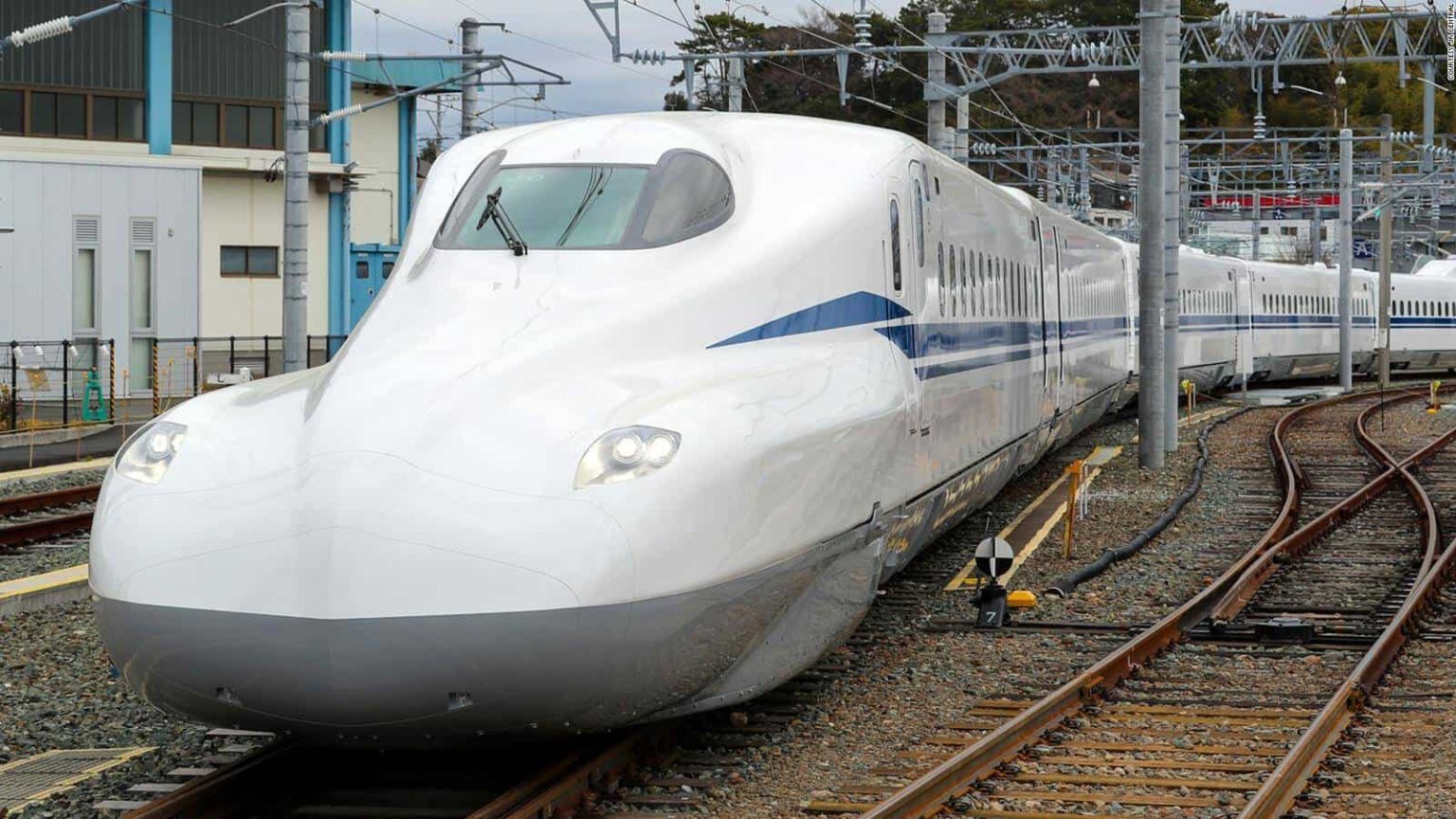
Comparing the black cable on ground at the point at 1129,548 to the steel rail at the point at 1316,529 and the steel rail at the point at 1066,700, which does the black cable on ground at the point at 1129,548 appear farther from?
the steel rail at the point at 1316,529

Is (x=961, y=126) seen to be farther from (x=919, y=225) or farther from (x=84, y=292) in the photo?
(x=919, y=225)

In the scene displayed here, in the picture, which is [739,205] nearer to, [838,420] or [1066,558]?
[838,420]

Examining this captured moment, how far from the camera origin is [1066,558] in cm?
1501

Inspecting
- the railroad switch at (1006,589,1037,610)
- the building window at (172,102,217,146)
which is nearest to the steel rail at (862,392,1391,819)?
the railroad switch at (1006,589,1037,610)

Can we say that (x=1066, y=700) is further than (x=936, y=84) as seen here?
No

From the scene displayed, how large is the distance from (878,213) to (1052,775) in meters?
3.02

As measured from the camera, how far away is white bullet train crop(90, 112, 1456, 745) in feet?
20.9

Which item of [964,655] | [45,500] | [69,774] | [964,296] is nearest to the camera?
[69,774]

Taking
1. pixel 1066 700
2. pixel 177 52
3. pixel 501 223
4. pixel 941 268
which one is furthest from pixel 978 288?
pixel 177 52

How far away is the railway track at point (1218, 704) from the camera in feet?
24.7

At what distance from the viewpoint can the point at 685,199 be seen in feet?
27.7

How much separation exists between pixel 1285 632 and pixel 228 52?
3400cm

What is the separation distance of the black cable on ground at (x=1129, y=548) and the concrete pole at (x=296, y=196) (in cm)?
956

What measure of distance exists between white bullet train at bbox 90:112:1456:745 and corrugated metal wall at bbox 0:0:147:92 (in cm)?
3174
